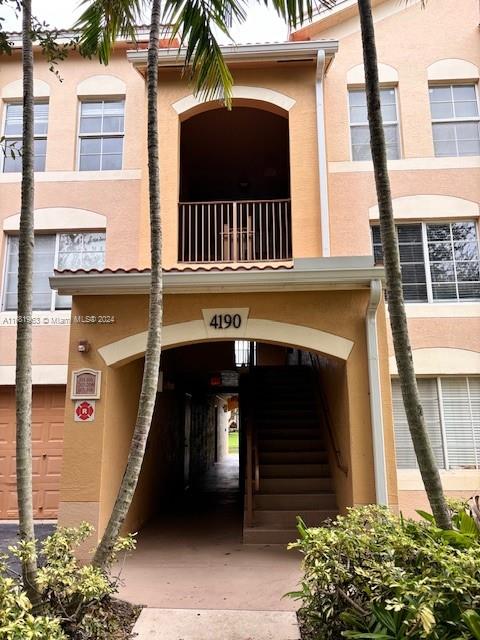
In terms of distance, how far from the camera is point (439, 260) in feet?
30.1

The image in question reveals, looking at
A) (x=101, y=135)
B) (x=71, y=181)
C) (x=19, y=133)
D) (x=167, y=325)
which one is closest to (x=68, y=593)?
(x=167, y=325)

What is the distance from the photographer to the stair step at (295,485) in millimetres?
8258

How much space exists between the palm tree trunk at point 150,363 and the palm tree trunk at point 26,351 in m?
0.67

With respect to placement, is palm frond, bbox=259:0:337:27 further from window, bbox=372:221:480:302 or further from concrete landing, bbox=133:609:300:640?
concrete landing, bbox=133:609:300:640

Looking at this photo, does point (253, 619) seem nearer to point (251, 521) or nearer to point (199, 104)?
point (251, 521)

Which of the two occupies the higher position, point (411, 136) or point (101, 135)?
point (101, 135)

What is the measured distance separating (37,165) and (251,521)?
828 centimetres

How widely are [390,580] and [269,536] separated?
4339 millimetres

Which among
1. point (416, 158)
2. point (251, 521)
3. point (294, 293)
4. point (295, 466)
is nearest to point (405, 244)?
point (416, 158)

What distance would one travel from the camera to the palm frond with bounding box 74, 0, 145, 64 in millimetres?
5863

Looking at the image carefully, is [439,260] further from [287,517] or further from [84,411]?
[84,411]

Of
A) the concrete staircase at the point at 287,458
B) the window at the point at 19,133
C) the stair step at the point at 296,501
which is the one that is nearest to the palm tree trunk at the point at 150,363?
the concrete staircase at the point at 287,458

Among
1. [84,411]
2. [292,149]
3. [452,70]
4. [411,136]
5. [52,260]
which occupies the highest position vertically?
[452,70]

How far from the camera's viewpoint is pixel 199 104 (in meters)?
9.62
